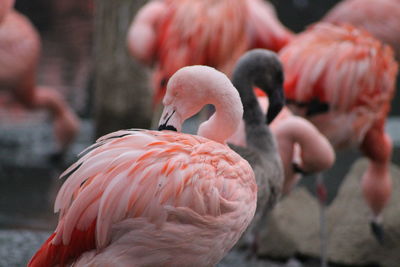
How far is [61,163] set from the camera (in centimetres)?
641

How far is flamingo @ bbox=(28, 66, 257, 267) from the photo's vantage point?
201 cm

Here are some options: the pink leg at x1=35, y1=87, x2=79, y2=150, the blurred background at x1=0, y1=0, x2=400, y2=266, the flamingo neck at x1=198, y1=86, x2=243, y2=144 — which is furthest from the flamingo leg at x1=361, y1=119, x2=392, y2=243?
the pink leg at x1=35, y1=87, x2=79, y2=150

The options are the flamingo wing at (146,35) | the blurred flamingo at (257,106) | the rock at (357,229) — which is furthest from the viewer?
the flamingo wing at (146,35)

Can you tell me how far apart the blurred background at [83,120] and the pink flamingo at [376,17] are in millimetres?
935

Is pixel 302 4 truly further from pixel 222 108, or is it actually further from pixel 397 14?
pixel 222 108

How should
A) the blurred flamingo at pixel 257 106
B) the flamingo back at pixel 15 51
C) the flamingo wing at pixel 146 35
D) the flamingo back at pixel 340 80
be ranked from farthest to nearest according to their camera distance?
1. the flamingo back at pixel 15 51
2. the flamingo wing at pixel 146 35
3. the flamingo back at pixel 340 80
4. the blurred flamingo at pixel 257 106

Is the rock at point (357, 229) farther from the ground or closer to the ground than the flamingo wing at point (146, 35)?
closer to the ground

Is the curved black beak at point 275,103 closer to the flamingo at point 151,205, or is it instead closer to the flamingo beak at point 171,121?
the flamingo beak at point 171,121

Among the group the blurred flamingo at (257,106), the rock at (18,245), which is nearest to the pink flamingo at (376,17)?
the blurred flamingo at (257,106)

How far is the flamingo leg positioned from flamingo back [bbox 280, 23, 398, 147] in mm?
158

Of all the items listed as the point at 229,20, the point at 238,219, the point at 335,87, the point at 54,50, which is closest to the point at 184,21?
the point at 229,20

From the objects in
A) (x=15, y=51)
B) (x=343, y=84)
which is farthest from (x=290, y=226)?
(x=15, y=51)

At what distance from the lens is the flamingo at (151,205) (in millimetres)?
2010

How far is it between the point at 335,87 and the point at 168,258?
2.13m
